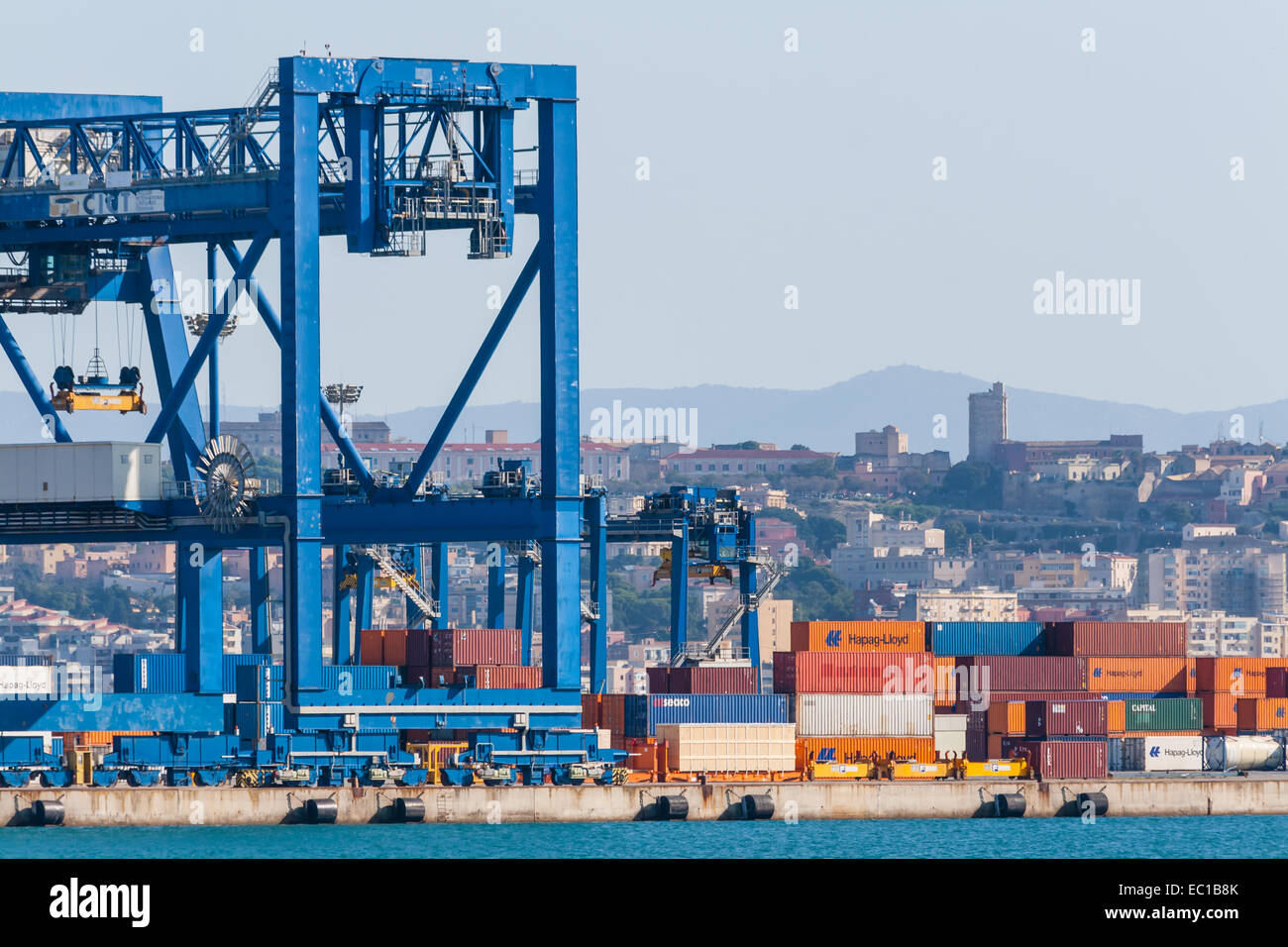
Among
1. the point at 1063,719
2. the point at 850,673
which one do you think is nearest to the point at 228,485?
the point at 850,673

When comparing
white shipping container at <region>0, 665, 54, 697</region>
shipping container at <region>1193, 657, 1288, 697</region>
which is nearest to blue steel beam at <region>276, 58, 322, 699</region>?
white shipping container at <region>0, 665, 54, 697</region>

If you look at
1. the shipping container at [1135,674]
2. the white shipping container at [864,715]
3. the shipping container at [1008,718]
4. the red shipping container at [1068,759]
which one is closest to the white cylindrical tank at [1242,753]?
the shipping container at [1135,674]

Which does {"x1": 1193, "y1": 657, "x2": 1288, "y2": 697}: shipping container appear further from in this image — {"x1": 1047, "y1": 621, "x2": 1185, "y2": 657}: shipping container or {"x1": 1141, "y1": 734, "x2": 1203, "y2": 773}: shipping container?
{"x1": 1141, "y1": 734, "x2": 1203, "y2": 773}: shipping container

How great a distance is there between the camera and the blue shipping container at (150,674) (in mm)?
74312

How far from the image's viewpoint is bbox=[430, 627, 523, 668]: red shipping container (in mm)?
74000

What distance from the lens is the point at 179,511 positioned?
71125 mm

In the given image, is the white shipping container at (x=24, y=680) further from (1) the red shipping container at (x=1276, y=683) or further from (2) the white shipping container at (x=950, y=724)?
(1) the red shipping container at (x=1276, y=683)

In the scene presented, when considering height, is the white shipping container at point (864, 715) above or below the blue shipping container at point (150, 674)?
below

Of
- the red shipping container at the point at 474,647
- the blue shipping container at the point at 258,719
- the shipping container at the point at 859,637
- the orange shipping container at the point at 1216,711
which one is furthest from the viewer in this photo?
the orange shipping container at the point at 1216,711

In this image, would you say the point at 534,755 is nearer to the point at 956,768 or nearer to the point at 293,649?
the point at 293,649

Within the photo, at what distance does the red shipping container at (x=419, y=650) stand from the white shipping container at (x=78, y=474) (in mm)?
9754

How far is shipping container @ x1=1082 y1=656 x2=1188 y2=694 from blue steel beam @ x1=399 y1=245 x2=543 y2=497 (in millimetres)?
22239
